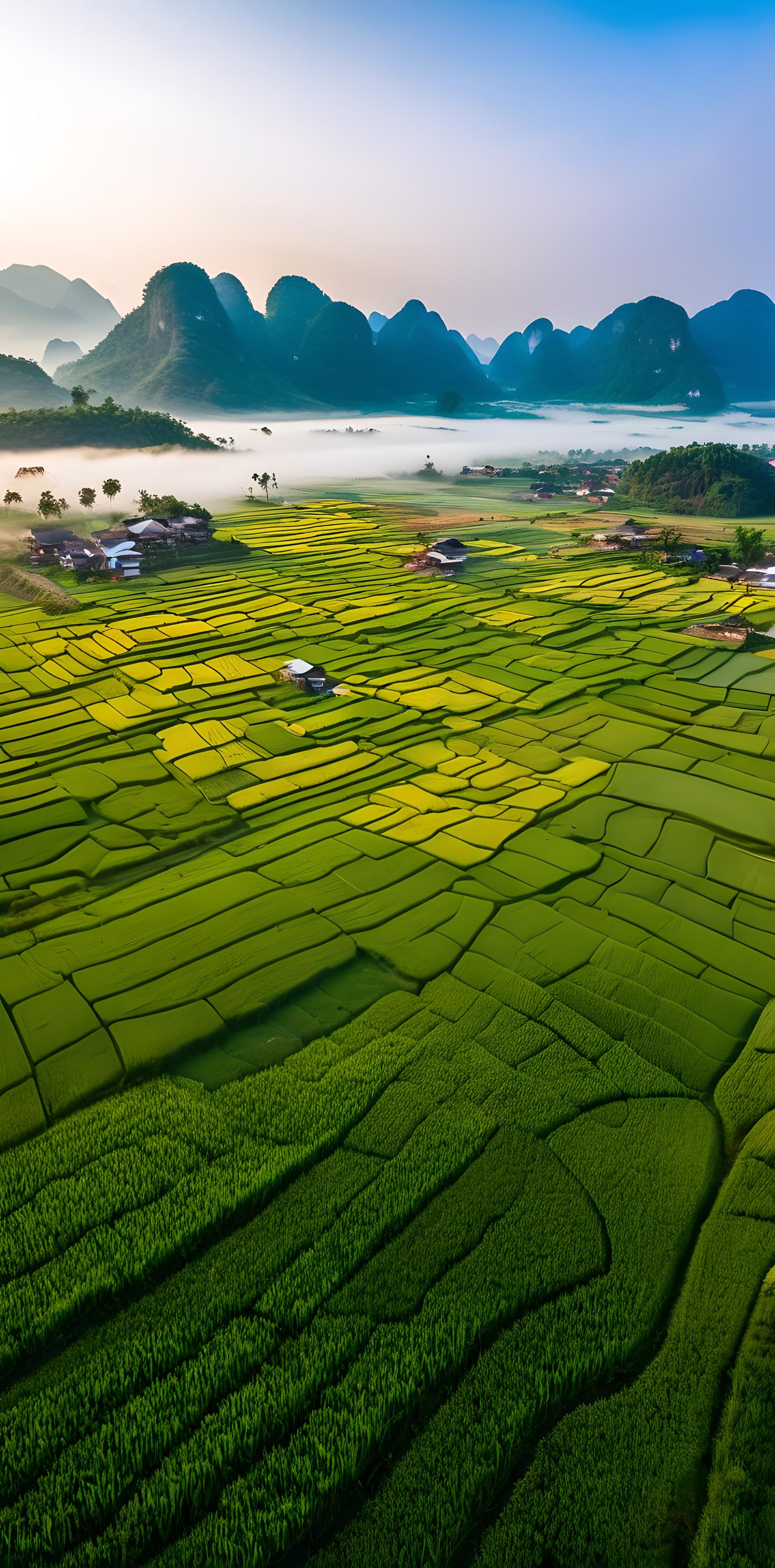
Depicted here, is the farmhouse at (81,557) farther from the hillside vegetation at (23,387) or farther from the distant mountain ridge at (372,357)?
the distant mountain ridge at (372,357)

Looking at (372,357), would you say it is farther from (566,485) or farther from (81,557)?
(81,557)

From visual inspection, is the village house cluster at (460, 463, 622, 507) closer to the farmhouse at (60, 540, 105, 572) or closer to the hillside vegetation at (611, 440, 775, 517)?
the hillside vegetation at (611, 440, 775, 517)

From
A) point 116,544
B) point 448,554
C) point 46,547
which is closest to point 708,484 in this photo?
point 448,554

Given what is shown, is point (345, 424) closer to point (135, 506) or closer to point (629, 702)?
point (135, 506)

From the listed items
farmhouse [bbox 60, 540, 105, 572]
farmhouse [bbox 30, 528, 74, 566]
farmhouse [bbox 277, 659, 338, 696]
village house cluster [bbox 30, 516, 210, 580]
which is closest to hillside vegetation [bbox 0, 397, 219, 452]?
village house cluster [bbox 30, 516, 210, 580]

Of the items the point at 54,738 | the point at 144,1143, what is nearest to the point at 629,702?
the point at 54,738

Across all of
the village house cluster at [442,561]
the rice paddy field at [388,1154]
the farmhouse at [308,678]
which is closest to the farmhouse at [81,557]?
the village house cluster at [442,561]
